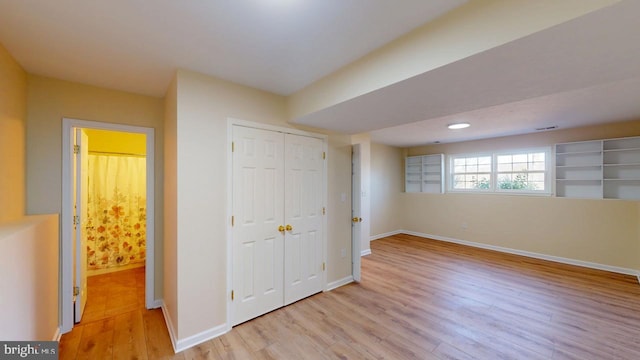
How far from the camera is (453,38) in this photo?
4.48 feet

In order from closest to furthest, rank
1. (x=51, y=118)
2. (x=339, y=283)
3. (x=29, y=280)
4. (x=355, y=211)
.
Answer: (x=29, y=280), (x=51, y=118), (x=339, y=283), (x=355, y=211)

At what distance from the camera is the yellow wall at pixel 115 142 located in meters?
3.76

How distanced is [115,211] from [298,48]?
4.12 metres

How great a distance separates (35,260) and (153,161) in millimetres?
1311

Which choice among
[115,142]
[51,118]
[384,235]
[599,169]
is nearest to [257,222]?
[51,118]

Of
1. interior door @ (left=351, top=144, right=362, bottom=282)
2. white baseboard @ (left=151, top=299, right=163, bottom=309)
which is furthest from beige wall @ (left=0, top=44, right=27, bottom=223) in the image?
interior door @ (left=351, top=144, right=362, bottom=282)

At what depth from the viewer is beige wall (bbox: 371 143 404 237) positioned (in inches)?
236

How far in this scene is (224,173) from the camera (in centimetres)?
230

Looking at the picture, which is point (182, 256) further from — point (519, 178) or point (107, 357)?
point (519, 178)

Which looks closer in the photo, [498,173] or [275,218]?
[275,218]

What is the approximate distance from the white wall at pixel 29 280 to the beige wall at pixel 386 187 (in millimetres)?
5285

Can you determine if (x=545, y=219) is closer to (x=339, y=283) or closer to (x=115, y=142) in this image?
(x=339, y=283)

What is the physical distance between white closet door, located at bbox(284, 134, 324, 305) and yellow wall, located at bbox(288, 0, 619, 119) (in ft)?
3.05

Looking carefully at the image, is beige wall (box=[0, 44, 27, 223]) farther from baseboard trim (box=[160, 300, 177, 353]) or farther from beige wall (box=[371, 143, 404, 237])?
beige wall (box=[371, 143, 404, 237])
